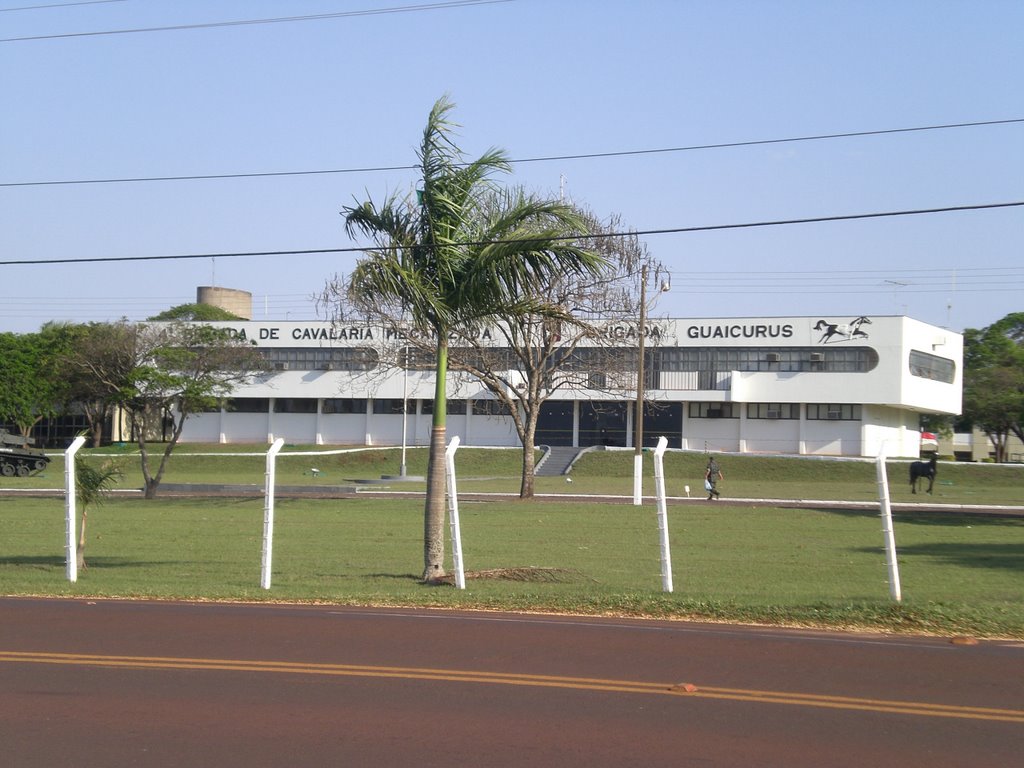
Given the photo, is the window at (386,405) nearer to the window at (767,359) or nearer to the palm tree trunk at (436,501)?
the window at (767,359)

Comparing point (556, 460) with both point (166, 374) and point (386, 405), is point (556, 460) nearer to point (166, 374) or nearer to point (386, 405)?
point (386, 405)

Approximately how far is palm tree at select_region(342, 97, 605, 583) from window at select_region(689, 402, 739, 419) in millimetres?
56348

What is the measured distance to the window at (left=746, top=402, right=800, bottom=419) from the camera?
2753 inches

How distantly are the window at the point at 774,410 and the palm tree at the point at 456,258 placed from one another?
5585 cm

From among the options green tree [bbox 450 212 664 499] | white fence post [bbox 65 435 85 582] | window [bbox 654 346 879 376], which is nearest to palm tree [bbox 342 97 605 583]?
white fence post [bbox 65 435 85 582]

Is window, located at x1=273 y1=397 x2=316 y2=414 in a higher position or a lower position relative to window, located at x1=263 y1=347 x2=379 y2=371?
lower

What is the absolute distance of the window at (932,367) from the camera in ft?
229

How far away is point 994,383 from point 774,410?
17.2 meters

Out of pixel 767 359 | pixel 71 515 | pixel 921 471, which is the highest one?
pixel 767 359

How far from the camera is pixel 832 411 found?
227 feet

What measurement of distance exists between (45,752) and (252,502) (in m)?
31.8

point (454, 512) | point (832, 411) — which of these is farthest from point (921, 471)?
point (454, 512)

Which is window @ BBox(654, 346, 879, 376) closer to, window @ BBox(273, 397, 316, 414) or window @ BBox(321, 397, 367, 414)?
window @ BBox(321, 397, 367, 414)

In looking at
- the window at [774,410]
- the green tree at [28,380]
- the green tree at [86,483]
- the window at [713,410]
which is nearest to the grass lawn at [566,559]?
the green tree at [86,483]
